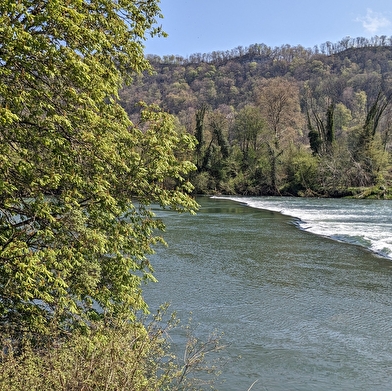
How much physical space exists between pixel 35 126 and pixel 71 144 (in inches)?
20.1

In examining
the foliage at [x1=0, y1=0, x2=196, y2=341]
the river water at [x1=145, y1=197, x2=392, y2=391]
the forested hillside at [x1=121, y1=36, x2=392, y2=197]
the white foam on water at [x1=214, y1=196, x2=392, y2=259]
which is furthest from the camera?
the forested hillside at [x1=121, y1=36, x2=392, y2=197]

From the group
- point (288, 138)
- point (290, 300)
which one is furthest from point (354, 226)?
point (288, 138)

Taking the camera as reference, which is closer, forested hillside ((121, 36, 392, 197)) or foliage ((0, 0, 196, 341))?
foliage ((0, 0, 196, 341))

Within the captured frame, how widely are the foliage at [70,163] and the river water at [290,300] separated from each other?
9.30ft

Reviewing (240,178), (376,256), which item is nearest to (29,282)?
(376,256)

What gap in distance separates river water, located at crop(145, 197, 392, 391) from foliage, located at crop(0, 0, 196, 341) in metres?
2.84

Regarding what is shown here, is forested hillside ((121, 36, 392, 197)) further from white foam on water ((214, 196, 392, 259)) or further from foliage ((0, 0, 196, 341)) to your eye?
foliage ((0, 0, 196, 341))

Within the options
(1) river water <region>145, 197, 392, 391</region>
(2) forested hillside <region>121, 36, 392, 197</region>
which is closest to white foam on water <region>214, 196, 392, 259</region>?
(1) river water <region>145, 197, 392, 391</region>

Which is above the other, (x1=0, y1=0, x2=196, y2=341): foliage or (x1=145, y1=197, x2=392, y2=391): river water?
(x1=0, y1=0, x2=196, y2=341): foliage

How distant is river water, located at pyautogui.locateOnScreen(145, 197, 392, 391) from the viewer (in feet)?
24.4

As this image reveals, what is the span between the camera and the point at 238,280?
44.7 feet

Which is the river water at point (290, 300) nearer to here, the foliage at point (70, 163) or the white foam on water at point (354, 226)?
the white foam on water at point (354, 226)

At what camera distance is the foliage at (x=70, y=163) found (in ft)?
17.2

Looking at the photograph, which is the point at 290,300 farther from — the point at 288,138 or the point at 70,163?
the point at 288,138
